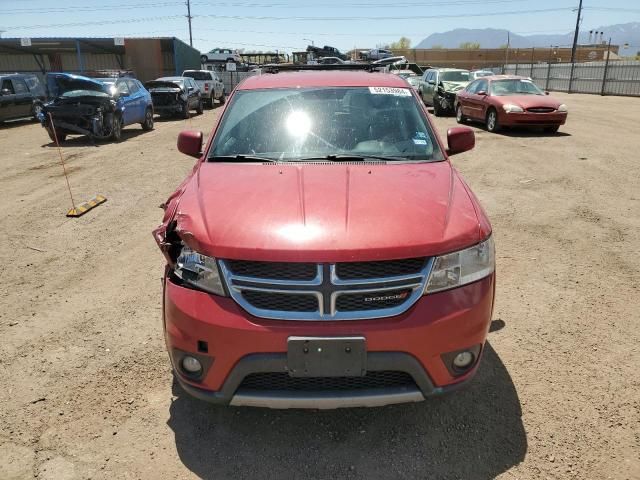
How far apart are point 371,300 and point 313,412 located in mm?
944

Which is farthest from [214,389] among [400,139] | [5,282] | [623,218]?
[623,218]

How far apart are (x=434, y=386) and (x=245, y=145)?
206 cm

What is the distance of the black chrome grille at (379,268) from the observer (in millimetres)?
2377

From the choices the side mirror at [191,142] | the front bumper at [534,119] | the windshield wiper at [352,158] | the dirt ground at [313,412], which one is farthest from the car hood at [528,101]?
the side mirror at [191,142]

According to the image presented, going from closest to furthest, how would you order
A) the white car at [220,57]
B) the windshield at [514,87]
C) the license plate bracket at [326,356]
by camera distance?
the license plate bracket at [326,356] → the windshield at [514,87] → the white car at [220,57]

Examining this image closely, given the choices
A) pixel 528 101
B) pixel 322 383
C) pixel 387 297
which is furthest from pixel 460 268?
pixel 528 101

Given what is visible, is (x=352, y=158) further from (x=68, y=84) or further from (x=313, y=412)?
(x=68, y=84)

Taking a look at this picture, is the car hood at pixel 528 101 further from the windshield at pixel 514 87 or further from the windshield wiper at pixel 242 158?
the windshield wiper at pixel 242 158

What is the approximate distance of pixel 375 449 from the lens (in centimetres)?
268

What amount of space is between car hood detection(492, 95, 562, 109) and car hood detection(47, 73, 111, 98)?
10749mm

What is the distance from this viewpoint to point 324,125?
3.69m

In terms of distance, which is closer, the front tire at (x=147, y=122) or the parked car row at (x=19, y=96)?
the front tire at (x=147, y=122)

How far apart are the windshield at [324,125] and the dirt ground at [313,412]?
1523mm

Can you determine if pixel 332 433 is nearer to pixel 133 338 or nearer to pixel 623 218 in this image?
pixel 133 338
